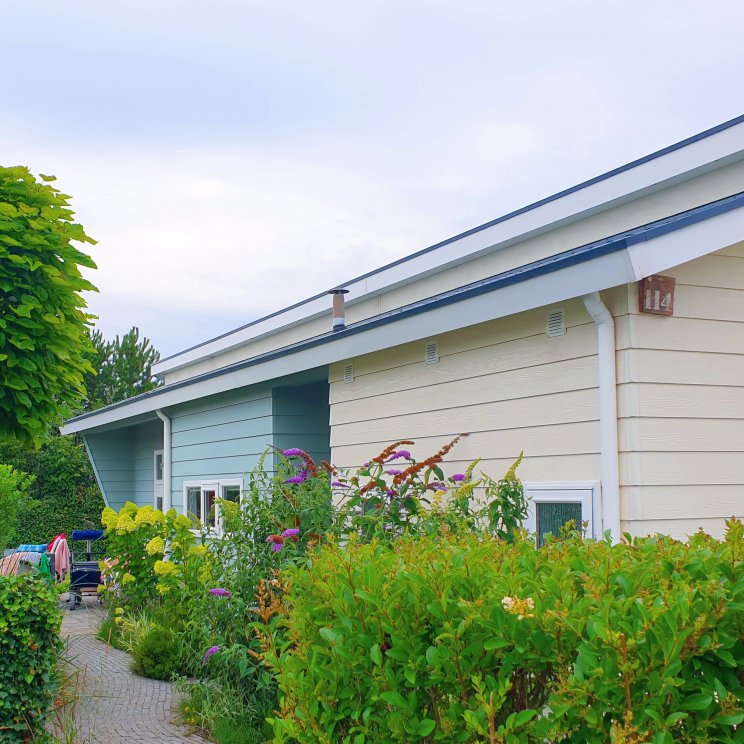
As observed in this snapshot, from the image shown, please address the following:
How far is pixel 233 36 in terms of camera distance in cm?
1229

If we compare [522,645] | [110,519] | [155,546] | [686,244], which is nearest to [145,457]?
[110,519]

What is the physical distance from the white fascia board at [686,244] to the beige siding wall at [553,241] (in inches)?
97.5

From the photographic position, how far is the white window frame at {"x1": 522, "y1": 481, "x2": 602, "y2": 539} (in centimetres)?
579

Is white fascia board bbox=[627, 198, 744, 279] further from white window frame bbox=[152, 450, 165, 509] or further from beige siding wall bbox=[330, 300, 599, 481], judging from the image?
white window frame bbox=[152, 450, 165, 509]

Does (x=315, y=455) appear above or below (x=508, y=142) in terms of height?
below

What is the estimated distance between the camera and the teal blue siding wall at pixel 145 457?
1788 centimetres

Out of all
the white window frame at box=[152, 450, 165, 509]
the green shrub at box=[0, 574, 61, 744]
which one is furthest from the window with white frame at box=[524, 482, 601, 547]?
the white window frame at box=[152, 450, 165, 509]

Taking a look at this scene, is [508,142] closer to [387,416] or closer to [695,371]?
[387,416]

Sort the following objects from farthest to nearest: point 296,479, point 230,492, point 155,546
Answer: point 230,492, point 155,546, point 296,479

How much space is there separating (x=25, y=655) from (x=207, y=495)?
7.15 m

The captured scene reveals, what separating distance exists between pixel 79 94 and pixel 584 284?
9467 millimetres

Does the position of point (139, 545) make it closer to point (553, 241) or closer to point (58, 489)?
point (553, 241)

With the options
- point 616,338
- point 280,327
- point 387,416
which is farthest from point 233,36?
point 616,338

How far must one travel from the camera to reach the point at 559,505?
622 centimetres
